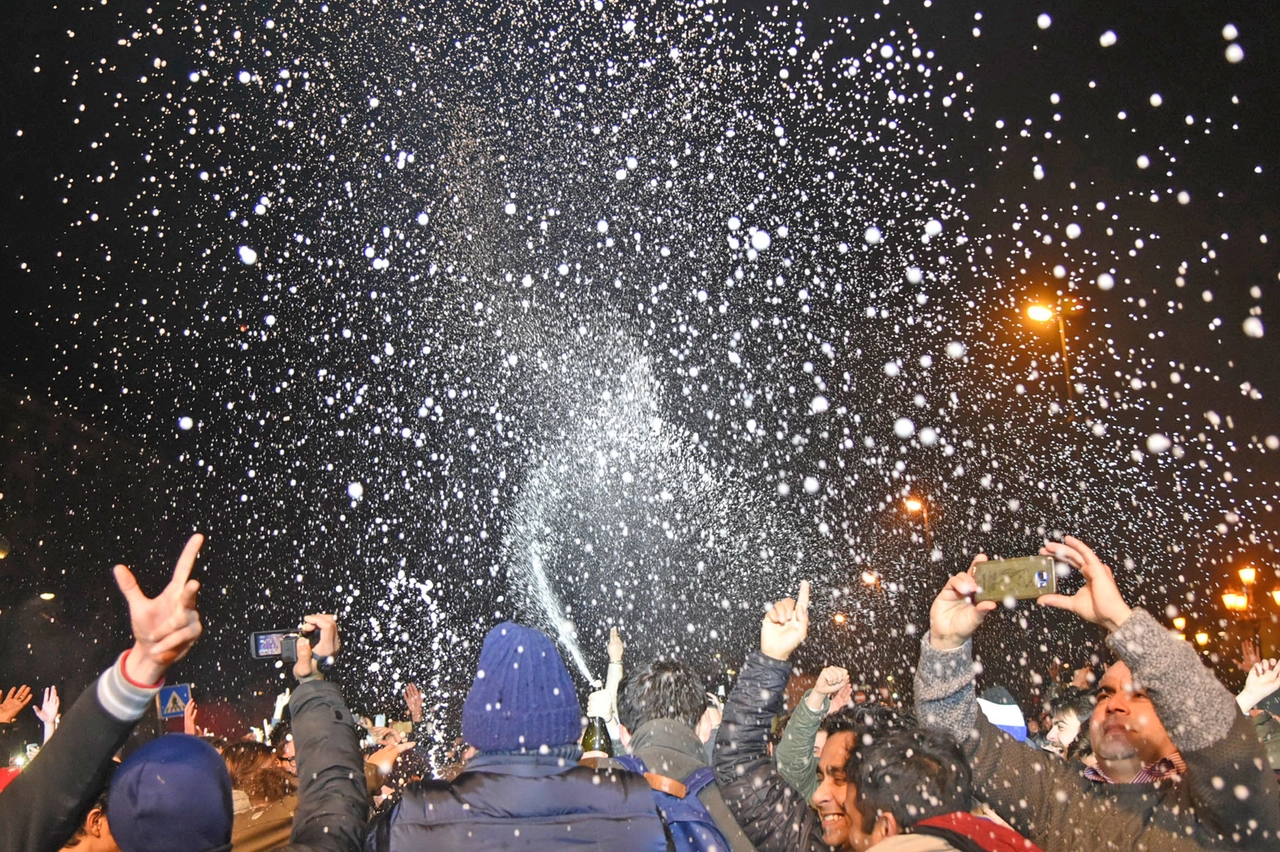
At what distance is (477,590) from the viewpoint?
93.1 feet

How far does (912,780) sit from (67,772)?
2.03 meters

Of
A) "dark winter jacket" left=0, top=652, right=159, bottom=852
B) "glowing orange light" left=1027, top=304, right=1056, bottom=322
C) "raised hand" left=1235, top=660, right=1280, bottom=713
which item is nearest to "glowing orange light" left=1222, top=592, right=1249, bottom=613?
"glowing orange light" left=1027, top=304, right=1056, bottom=322

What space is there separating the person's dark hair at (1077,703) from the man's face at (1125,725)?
6.71ft

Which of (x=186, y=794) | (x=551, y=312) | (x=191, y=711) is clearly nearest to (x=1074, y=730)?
(x=186, y=794)

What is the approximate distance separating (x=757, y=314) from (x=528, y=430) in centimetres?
892

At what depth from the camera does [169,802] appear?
196 cm

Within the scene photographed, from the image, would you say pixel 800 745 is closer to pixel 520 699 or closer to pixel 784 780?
pixel 784 780

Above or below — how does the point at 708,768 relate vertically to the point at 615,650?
above

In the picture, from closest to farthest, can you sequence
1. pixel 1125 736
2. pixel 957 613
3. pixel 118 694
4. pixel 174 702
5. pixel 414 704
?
pixel 118 694
pixel 957 613
pixel 1125 736
pixel 414 704
pixel 174 702

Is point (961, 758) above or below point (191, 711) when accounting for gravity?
above

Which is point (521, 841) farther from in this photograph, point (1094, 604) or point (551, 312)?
point (551, 312)

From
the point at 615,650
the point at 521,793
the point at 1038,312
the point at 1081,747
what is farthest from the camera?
the point at 1038,312

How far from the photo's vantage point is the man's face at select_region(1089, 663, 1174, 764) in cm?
283

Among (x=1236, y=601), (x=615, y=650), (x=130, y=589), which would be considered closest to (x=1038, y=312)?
(x=615, y=650)
